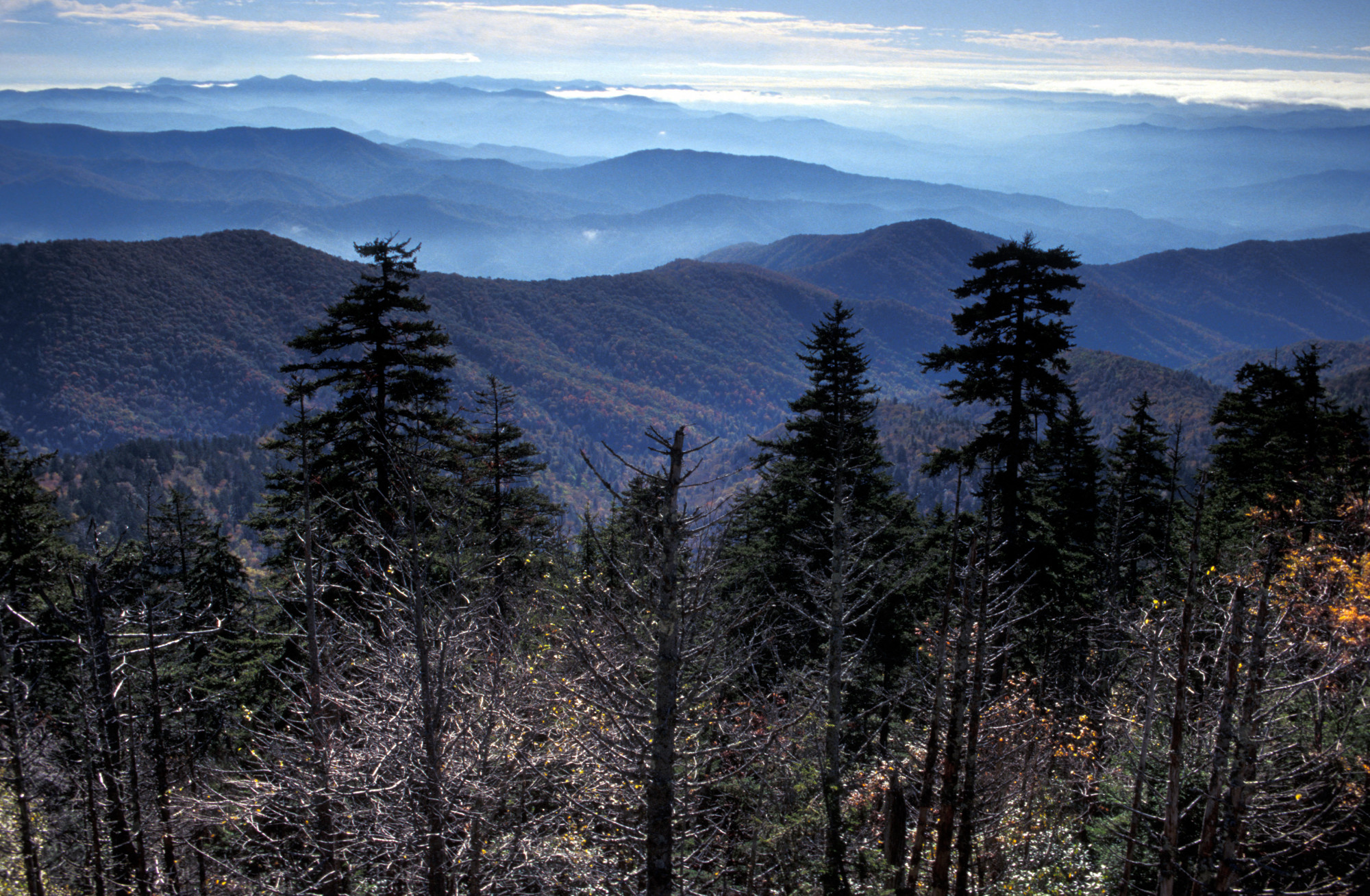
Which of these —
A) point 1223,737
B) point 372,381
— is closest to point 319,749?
point 372,381

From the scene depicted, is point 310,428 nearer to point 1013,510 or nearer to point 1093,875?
point 1013,510

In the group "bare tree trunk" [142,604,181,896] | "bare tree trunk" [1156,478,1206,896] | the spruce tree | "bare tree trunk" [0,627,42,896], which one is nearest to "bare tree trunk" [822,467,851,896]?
"bare tree trunk" [1156,478,1206,896]

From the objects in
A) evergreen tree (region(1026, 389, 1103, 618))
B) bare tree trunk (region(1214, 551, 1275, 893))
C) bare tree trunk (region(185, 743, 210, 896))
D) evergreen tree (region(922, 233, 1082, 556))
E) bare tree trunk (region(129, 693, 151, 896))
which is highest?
evergreen tree (region(922, 233, 1082, 556))

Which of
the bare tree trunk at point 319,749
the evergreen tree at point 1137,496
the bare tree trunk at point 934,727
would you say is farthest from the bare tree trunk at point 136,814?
the evergreen tree at point 1137,496

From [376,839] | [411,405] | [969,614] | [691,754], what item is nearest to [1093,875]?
[969,614]

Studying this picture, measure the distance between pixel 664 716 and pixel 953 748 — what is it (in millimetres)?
4924

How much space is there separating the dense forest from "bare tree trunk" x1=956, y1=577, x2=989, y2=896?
0.08 meters

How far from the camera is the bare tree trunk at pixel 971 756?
10289mm

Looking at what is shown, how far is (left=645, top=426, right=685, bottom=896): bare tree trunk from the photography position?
25.7ft

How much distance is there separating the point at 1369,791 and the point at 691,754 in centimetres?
956

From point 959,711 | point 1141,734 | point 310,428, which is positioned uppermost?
point 310,428

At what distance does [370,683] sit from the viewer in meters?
12.2

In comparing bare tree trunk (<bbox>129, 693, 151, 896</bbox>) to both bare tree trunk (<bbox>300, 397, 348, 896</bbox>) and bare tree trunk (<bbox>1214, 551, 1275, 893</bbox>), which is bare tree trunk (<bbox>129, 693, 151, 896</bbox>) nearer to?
bare tree trunk (<bbox>300, 397, 348, 896</bbox>)

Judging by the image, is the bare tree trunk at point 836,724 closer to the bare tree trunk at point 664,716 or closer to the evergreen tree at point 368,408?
the bare tree trunk at point 664,716
